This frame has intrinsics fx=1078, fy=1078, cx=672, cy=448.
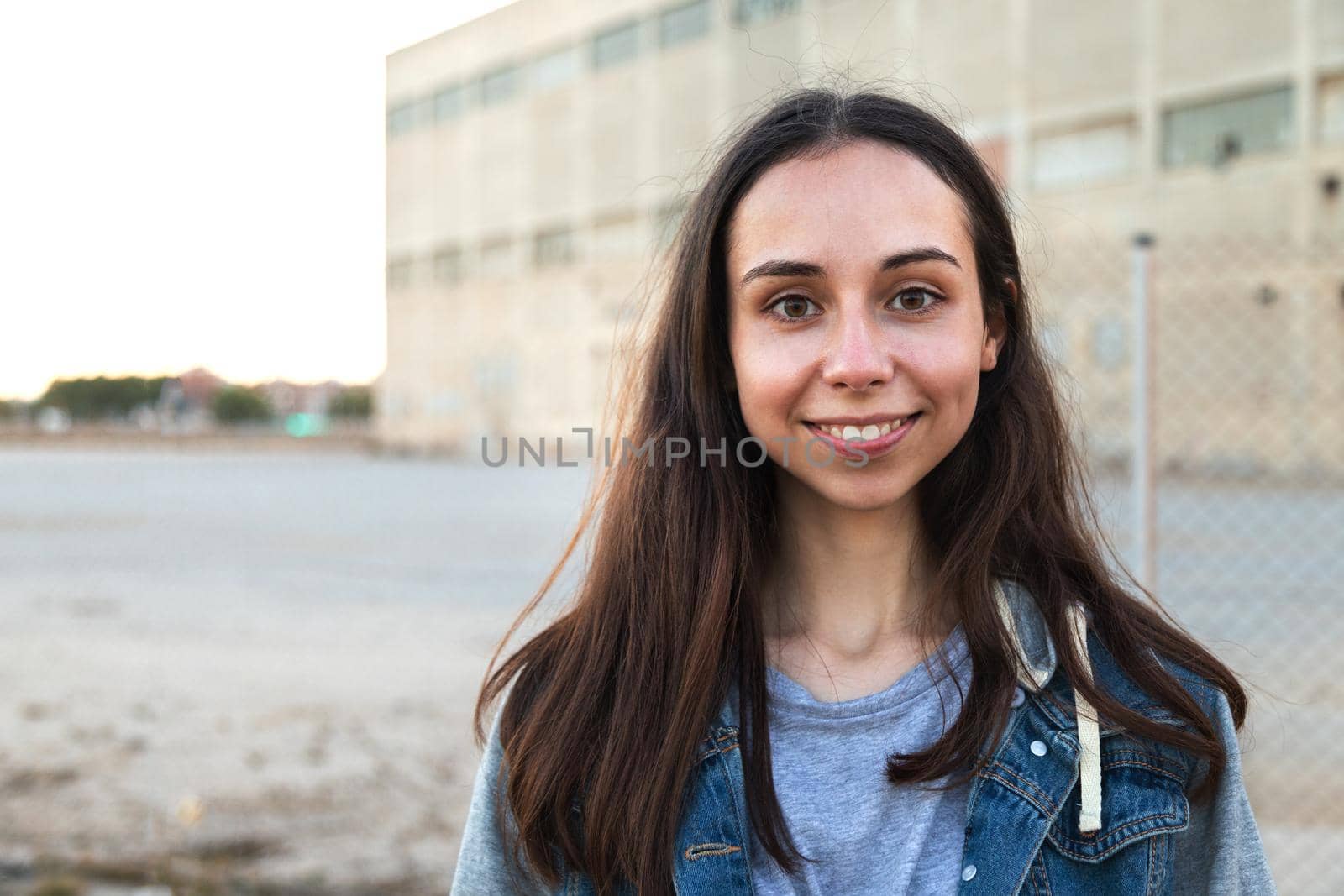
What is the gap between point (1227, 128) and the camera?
804 inches

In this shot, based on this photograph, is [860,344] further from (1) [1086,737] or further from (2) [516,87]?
(2) [516,87]

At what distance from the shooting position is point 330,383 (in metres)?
70.1

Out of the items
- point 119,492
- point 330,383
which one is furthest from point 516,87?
point 330,383

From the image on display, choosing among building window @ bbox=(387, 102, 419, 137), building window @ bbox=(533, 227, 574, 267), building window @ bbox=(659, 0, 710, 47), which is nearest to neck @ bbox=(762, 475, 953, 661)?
building window @ bbox=(659, 0, 710, 47)

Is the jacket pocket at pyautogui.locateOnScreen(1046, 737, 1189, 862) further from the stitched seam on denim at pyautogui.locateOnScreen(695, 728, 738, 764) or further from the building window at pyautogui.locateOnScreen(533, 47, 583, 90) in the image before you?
the building window at pyautogui.locateOnScreen(533, 47, 583, 90)

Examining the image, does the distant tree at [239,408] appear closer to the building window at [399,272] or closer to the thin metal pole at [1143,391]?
the building window at [399,272]

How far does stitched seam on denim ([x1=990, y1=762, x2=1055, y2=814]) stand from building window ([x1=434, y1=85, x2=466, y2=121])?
127 feet

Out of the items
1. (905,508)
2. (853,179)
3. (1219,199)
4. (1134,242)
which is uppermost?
(1219,199)

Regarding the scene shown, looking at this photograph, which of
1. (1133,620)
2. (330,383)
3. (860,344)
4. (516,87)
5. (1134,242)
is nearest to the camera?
(860,344)

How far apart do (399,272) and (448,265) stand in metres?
3.13

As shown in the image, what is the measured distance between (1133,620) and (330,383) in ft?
238

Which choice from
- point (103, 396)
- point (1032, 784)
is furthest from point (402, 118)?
point (1032, 784)

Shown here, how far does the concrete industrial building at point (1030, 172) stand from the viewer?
18.2 meters

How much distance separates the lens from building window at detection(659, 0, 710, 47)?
2859 cm
